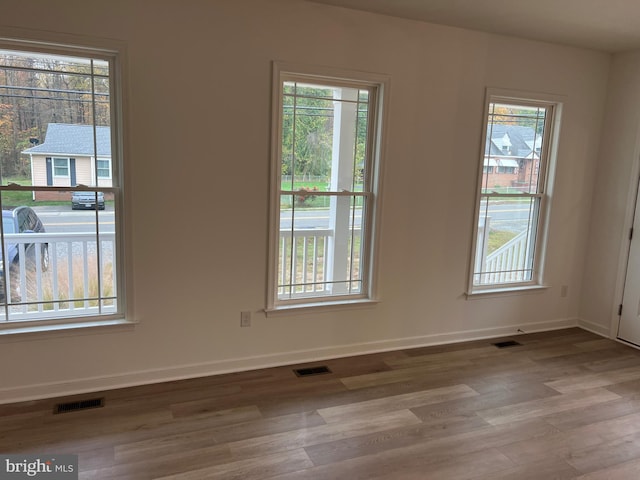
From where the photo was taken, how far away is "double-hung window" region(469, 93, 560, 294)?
385 cm

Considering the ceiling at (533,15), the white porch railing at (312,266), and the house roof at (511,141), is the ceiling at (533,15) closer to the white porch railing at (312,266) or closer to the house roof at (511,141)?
the house roof at (511,141)

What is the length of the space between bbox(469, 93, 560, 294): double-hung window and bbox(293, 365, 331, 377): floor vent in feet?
4.82

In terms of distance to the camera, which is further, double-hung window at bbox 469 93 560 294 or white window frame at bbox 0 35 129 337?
double-hung window at bbox 469 93 560 294

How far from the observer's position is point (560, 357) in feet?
12.1

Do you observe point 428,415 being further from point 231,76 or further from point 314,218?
point 231,76

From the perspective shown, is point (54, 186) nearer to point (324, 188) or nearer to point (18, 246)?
point (18, 246)

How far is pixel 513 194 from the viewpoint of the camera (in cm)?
400

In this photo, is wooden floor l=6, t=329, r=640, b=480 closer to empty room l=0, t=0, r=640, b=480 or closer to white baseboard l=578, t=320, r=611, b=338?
empty room l=0, t=0, r=640, b=480

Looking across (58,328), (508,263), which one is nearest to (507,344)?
(508,263)

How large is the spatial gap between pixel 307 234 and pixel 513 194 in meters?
1.90

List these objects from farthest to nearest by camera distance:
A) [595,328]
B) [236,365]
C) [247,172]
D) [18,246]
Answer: [595,328], [236,365], [247,172], [18,246]

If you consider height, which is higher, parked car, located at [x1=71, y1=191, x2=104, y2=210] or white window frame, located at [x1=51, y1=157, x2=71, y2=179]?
white window frame, located at [x1=51, y1=157, x2=71, y2=179]

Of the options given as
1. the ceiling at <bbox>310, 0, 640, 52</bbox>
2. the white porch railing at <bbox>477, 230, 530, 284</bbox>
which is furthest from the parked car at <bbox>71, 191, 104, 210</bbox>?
the white porch railing at <bbox>477, 230, 530, 284</bbox>

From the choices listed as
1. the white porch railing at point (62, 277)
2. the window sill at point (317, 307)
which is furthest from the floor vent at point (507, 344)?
the white porch railing at point (62, 277)
